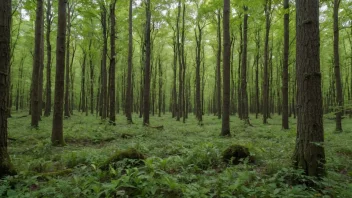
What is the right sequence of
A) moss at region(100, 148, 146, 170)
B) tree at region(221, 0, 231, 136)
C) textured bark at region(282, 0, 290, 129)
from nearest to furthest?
moss at region(100, 148, 146, 170)
tree at region(221, 0, 231, 136)
textured bark at region(282, 0, 290, 129)

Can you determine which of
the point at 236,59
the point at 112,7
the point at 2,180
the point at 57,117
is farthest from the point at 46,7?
the point at 236,59

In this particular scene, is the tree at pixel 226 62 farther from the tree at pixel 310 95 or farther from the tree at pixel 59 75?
the tree at pixel 59 75

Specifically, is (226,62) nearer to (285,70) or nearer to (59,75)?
(285,70)

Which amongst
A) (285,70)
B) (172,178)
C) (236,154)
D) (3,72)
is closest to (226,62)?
(285,70)

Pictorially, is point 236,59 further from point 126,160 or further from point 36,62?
point 126,160

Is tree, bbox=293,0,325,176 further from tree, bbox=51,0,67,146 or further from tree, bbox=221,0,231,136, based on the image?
tree, bbox=51,0,67,146

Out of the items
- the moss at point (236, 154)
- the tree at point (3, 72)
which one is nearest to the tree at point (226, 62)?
the moss at point (236, 154)

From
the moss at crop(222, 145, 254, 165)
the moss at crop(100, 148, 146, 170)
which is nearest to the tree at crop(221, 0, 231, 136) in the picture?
the moss at crop(222, 145, 254, 165)

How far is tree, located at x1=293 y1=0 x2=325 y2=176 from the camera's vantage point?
3.96 meters

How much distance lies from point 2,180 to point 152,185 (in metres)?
2.87

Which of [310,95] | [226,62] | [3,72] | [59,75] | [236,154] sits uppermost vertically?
[226,62]

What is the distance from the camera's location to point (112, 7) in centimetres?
1387

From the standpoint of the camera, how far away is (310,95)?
398 cm

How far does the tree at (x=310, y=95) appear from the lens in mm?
3963
